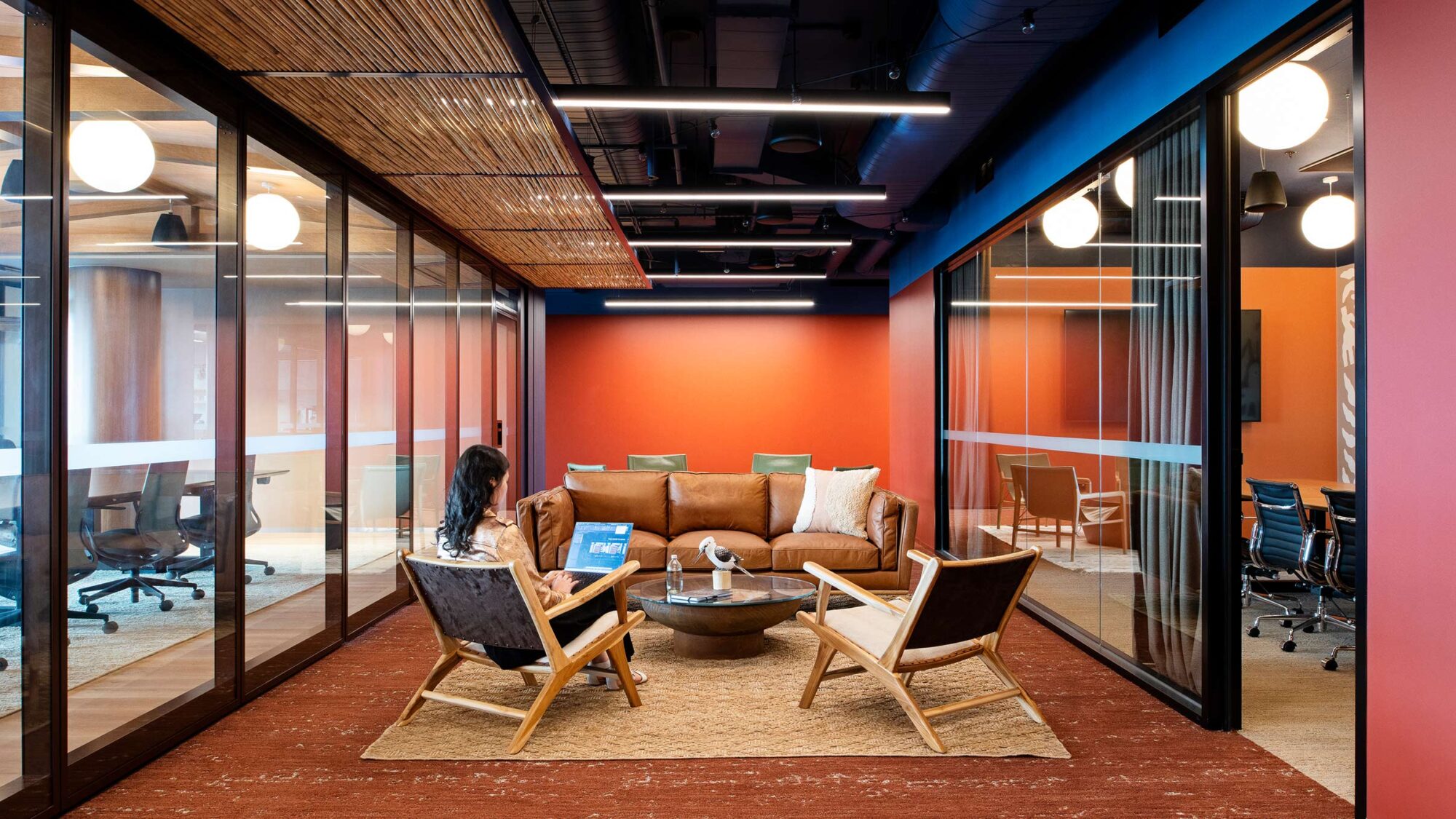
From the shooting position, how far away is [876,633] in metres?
3.79

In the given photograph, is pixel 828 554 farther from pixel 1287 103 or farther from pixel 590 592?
pixel 1287 103

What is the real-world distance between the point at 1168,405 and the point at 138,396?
15.1 feet

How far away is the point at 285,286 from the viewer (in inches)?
178

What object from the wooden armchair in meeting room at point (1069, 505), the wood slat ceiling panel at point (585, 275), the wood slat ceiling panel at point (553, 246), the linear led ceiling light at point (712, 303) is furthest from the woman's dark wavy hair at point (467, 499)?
the linear led ceiling light at point (712, 303)

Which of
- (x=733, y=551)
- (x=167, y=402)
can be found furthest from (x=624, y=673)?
(x=167, y=402)

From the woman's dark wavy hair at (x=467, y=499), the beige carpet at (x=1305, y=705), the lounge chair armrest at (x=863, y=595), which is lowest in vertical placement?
the beige carpet at (x=1305, y=705)

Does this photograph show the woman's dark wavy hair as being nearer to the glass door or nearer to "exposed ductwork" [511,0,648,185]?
"exposed ductwork" [511,0,648,185]

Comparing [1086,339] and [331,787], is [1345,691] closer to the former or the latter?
[1086,339]

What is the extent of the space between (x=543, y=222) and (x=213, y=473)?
327 cm

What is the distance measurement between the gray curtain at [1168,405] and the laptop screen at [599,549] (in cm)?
276

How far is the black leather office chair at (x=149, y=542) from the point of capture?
10.7 feet

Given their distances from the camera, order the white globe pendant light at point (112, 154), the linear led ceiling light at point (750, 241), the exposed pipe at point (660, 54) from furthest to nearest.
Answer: the linear led ceiling light at point (750, 241), the exposed pipe at point (660, 54), the white globe pendant light at point (112, 154)

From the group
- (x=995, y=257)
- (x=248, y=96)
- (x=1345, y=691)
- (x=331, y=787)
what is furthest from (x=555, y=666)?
(x=995, y=257)

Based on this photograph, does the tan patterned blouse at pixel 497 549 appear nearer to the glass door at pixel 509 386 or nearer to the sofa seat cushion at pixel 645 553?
the sofa seat cushion at pixel 645 553
